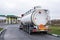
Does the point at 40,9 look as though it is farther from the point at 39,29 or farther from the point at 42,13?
the point at 39,29

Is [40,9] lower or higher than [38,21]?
higher

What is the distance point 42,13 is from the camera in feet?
66.9

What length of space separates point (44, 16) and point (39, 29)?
5.88 feet

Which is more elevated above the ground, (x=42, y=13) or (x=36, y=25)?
(x=42, y=13)

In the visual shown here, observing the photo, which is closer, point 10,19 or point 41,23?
point 41,23

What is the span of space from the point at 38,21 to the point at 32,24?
787 mm

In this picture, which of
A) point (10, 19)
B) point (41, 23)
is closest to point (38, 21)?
point (41, 23)

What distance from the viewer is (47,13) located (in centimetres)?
2041

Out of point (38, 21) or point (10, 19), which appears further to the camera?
point (10, 19)

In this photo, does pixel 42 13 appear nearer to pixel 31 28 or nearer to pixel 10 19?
pixel 31 28

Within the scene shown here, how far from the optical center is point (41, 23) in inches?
795

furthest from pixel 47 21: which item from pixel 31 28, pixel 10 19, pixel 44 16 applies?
pixel 10 19

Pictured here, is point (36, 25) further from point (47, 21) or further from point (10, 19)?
point (10, 19)

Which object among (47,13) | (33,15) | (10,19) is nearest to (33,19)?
(33,15)
